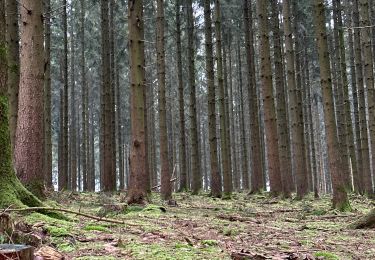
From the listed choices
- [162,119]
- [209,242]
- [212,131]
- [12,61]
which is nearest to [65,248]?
[209,242]

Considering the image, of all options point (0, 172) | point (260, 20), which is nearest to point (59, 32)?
point (260, 20)

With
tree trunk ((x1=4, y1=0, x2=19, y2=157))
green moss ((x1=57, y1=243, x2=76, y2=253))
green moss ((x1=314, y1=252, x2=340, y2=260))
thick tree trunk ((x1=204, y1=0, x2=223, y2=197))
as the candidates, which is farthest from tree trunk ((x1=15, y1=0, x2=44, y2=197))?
thick tree trunk ((x1=204, y1=0, x2=223, y2=197))

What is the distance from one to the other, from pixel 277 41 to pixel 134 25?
338 inches

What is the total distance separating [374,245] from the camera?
600 cm

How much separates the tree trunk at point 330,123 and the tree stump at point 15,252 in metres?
8.21

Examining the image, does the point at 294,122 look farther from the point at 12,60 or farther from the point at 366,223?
the point at 12,60

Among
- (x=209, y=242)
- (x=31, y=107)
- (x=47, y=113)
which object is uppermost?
(x=47, y=113)

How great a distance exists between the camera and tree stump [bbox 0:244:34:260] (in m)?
3.13

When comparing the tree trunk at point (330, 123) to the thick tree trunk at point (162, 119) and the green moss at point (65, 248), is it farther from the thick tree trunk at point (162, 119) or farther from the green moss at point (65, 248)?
the green moss at point (65, 248)

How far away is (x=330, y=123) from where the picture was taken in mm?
10367

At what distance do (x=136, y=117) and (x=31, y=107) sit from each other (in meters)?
2.73

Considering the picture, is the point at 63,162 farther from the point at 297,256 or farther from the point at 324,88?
the point at 297,256

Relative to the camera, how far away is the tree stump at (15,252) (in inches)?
123

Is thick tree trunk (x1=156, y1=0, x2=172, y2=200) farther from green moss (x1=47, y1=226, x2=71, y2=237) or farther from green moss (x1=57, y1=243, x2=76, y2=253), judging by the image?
green moss (x1=57, y1=243, x2=76, y2=253)
